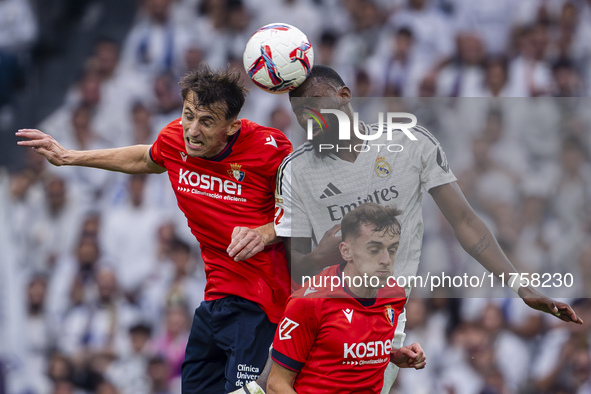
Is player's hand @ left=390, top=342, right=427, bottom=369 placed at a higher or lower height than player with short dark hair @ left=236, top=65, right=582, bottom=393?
lower

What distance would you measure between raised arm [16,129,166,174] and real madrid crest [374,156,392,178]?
1.35 m

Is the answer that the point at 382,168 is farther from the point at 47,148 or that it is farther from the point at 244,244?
the point at 47,148

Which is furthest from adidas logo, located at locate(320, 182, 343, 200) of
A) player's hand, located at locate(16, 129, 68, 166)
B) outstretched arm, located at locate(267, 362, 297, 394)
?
player's hand, located at locate(16, 129, 68, 166)

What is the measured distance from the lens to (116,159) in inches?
191

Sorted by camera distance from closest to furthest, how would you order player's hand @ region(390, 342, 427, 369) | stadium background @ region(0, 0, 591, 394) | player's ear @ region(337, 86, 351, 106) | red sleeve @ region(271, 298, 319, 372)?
red sleeve @ region(271, 298, 319, 372), player's hand @ region(390, 342, 427, 369), player's ear @ region(337, 86, 351, 106), stadium background @ region(0, 0, 591, 394)

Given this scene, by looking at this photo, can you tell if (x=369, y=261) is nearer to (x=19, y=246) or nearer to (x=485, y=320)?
(x=485, y=320)

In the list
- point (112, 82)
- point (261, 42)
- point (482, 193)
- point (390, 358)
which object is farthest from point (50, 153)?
point (112, 82)

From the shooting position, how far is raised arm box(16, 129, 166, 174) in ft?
15.5

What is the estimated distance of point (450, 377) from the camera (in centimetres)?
703

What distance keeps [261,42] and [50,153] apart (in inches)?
56.1

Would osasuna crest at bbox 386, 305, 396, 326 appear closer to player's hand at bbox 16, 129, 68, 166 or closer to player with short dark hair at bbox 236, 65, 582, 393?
player with short dark hair at bbox 236, 65, 582, 393

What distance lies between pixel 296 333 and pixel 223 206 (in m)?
1.09

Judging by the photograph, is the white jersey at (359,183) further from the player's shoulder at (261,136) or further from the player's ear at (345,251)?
the player's ear at (345,251)

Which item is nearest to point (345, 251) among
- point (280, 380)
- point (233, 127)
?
point (280, 380)
